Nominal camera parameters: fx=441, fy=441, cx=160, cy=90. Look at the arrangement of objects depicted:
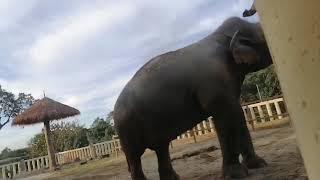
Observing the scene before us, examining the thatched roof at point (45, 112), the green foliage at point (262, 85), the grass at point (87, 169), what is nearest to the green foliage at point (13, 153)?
the thatched roof at point (45, 112)

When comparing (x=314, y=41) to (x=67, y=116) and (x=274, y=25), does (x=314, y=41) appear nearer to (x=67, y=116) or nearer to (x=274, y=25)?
(x=274, y=25)

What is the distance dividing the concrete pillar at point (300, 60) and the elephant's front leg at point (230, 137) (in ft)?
10.2

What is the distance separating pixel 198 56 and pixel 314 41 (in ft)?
11.7

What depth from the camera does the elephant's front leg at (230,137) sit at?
13.4ft

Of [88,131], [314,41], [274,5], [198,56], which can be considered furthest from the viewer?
[88,131]

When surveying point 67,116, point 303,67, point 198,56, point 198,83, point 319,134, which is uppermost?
point 67,116

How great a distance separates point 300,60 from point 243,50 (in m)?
3.57

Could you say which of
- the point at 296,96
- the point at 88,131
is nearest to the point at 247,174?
the point at 296,96

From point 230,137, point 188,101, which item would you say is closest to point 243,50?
point 188,101

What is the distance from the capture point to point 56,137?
30.4 metres

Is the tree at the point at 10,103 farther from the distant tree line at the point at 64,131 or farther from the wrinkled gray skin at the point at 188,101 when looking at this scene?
the wrinkled gray skin at the point at 188,101

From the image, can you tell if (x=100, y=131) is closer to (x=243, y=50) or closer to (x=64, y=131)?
(x=64, y=131)

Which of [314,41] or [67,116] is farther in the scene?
[67,116]

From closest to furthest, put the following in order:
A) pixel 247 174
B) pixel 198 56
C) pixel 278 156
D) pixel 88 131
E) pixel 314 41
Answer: pixel 314 41, pixel 247 174, pixel 198 56, pixel 278 156, pixel 88 131
